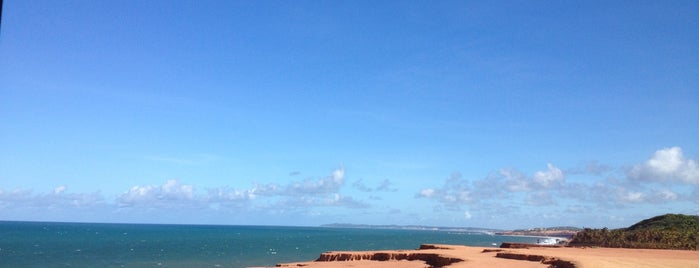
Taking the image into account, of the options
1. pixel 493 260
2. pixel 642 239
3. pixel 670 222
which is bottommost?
pixel 493 260

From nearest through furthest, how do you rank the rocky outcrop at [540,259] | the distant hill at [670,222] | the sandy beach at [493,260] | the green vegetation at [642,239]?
1. the rocky outcrop at [540,259]
2. the sandy beach at [493,260]
3. the green vegetation at [642,239]
4. the distant hill at [670,222]

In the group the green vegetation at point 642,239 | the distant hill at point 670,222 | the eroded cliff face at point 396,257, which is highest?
the distant hill at point 670,222

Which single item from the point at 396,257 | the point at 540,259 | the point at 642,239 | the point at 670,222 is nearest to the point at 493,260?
the point at 540,259

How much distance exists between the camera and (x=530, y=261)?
42031 millimetres

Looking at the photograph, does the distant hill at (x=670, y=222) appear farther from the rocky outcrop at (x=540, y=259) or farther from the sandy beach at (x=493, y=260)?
the rocky outcrop at (x=540, y=259)

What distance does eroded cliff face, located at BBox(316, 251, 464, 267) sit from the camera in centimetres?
4372

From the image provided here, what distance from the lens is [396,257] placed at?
158 ft

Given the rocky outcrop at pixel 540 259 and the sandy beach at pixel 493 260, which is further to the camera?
the sandy beach at pixel 493 260

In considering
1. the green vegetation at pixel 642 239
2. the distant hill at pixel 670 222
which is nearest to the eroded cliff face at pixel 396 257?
the green vegetation at pixel 642 239

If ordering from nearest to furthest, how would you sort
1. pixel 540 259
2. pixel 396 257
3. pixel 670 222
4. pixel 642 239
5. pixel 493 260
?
pixel 540 259 < pixel 493 260 < pixel 396 257 < pixel 642 239 < pixel 670 222

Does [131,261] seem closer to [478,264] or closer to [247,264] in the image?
[247,264]

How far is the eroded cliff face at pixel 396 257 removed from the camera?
143 ft

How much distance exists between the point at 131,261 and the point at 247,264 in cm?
1299

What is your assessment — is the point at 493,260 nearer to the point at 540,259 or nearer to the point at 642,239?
the point at 540,259
